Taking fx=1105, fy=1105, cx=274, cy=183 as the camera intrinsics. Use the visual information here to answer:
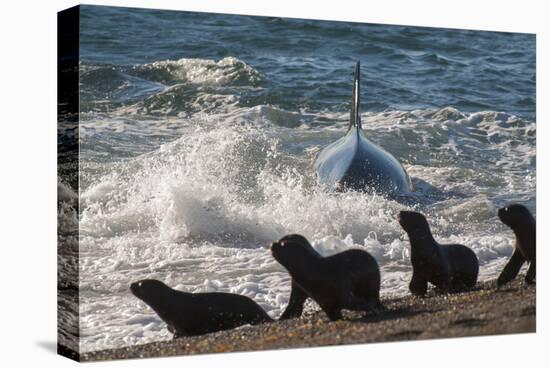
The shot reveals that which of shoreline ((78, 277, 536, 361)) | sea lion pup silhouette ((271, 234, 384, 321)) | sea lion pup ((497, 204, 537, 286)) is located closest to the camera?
shoreline ((78, 277, 536, 361))

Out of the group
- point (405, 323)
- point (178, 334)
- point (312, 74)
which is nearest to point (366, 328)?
point (405, 323)

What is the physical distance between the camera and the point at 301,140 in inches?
417

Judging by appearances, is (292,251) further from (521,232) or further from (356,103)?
(521,232)

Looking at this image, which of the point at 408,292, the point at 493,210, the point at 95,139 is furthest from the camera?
the point at 493,210

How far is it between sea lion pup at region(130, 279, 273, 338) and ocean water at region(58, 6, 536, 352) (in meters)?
0.11

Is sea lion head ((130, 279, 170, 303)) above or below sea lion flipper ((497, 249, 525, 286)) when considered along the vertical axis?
above

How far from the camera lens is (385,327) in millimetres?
9688

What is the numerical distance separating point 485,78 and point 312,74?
6.43ft

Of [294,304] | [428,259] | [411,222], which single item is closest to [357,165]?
[411,222]

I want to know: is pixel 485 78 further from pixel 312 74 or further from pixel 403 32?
pixel 312 74

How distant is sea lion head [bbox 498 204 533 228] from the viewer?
432 inches

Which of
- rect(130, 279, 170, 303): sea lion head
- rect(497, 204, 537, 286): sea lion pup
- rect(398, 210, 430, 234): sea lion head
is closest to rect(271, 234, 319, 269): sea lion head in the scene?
rect(130, 279, 170, 303): sea lion head

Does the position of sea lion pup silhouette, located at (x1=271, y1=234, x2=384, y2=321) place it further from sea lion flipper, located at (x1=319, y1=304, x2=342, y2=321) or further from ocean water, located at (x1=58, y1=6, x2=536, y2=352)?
ocean water, located at (x1=58, y1=6, x2=536, y2=352)

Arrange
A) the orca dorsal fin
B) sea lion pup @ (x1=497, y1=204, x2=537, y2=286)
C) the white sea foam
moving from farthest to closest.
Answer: sea lion pup @ (x1=497, y1=204, x2=537, y2=286)
the orca dorsal fin
the white sea foam
